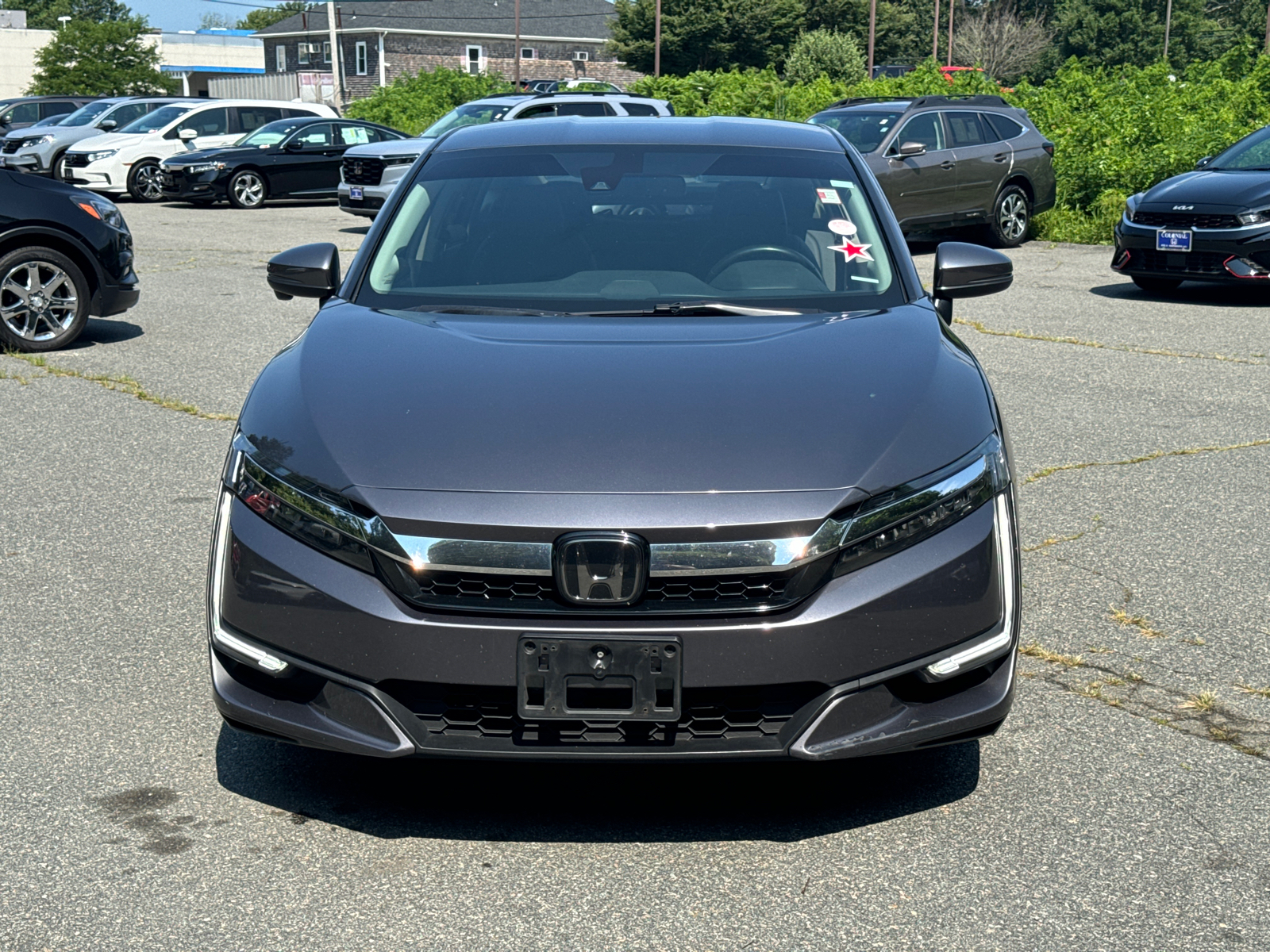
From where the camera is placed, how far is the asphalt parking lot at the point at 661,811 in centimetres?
298

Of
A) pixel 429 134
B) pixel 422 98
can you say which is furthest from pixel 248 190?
pixel 422 98

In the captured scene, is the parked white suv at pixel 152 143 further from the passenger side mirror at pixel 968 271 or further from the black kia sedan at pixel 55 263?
the passenger side mirror at pixel 968 271

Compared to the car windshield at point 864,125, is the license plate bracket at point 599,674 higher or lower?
lower

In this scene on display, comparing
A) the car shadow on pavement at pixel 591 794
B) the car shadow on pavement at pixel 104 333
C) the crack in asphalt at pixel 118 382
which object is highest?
the car shadow on pavement at pixel 591 794

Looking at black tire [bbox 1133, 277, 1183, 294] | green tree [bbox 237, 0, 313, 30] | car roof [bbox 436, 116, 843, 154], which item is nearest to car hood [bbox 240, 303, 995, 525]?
car roof [bbox 436, 116, 843, 154]

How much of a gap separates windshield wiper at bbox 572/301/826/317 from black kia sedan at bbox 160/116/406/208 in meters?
21.1

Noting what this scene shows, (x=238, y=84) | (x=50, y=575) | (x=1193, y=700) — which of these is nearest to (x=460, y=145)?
(x=50, y=575)

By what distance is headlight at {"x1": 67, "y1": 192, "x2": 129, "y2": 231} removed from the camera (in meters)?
10.3

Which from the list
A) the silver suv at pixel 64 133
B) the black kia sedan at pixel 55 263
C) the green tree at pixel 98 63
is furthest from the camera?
the green tree at pixel 98 63

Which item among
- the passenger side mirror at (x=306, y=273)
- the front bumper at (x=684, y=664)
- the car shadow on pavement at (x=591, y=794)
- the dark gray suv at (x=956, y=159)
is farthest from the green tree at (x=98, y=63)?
the front bumper at (x=684, y=664)

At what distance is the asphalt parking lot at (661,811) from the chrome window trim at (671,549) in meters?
0.70

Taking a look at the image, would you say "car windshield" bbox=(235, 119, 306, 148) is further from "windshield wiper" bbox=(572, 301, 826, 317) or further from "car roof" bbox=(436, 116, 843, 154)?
"windshield wiper" bbox=(572, 301, 826, 317)

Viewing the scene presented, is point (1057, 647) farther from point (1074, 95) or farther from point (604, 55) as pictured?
point (604, 55)

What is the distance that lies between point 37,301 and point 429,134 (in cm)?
1060
